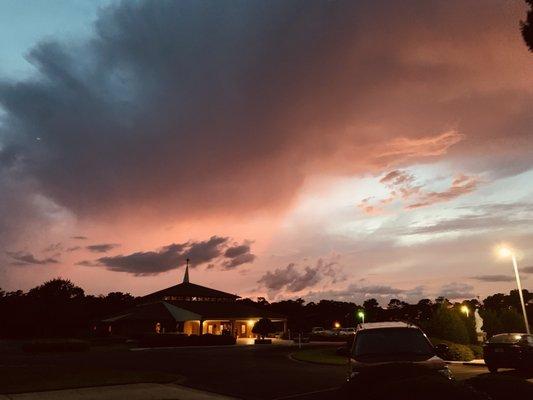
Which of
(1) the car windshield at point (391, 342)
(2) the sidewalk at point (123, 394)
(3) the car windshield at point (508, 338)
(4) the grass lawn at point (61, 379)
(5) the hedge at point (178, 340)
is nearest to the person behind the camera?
(1) the car windshield at point (391, 342)

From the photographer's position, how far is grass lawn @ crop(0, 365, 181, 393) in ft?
45.9

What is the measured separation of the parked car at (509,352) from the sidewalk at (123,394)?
1173 centimetres

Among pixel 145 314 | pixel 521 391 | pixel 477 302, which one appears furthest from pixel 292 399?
pixel 477 302

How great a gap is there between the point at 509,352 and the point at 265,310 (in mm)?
52741

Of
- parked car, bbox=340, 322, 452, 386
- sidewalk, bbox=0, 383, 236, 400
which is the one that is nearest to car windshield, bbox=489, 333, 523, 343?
parked car, bbox=340, 322, 452, 386

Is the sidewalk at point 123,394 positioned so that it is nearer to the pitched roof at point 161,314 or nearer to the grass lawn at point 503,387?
the grass lawn at point 503,387

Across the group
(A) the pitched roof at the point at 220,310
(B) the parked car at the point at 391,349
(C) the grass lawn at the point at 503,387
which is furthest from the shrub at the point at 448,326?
(A) the pitched roof at the point at 220,310

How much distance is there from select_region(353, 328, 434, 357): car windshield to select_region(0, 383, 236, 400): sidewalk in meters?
5.06

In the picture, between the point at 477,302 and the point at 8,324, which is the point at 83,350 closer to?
the point at 8,324

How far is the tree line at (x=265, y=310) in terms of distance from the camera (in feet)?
97.3

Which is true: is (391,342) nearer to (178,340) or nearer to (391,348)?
(391,348)

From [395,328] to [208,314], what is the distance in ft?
158

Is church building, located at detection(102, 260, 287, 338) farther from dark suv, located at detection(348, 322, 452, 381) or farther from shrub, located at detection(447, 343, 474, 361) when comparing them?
dark suv, located at detection(348, 322, 452, 381)

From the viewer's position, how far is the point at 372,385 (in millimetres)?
4008
